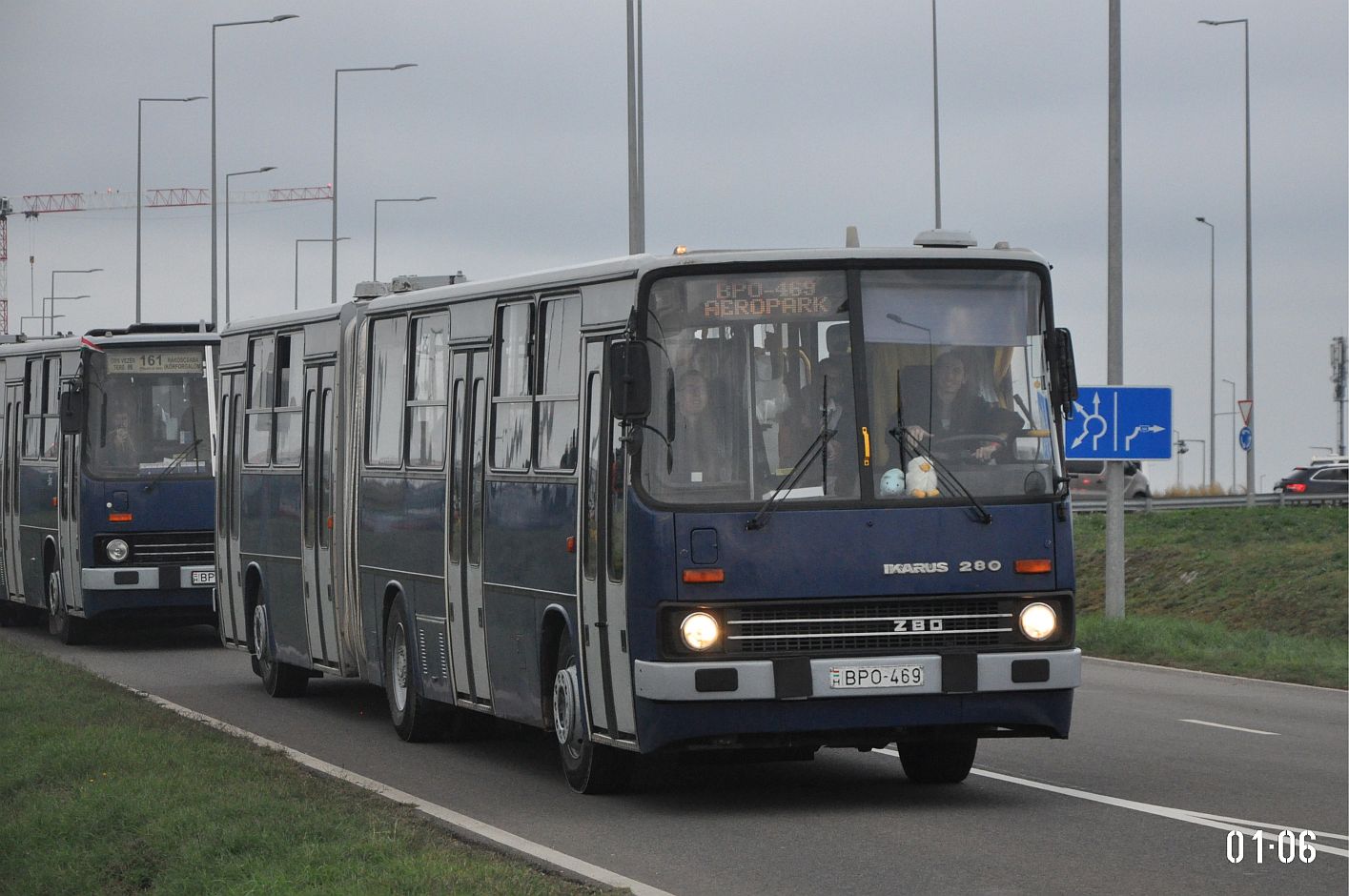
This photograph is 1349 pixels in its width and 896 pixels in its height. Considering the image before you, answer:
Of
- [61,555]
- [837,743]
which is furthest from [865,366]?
[61,555]

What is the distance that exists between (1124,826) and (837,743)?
1.53m

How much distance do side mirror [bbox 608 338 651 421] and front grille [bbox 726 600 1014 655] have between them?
1097mm

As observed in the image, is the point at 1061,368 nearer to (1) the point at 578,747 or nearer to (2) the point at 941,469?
(2) the point at 941,469

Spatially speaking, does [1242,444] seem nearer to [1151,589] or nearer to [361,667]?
[1151,589]

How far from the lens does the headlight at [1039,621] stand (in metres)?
12.2

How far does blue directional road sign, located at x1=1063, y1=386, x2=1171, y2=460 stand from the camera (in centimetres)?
2828

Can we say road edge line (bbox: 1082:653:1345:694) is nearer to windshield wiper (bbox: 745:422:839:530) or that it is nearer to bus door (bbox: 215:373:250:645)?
bus door (bbox: 215:373:250:645)

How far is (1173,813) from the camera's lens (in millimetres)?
12031

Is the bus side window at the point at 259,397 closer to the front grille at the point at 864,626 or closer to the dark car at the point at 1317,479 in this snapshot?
the front grille at the point at 864,626

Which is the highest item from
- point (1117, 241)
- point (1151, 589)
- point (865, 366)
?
point (1117, 241)

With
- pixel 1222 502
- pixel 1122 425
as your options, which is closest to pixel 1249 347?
pixel 1222 502

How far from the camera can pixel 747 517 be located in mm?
11930

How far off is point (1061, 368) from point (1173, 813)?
2.33 meters

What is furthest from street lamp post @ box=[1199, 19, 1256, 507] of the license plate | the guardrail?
the license plate
